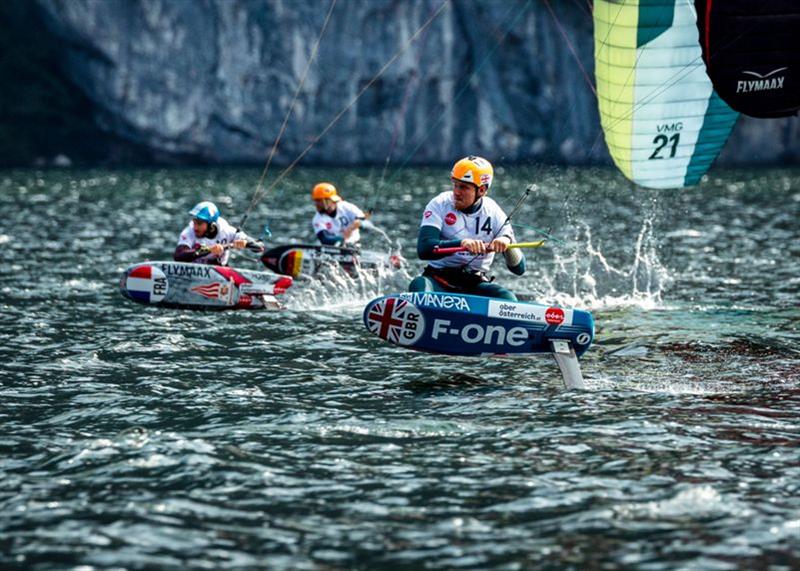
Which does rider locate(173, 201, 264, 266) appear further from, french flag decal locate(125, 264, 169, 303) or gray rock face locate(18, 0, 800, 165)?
gray rock face locate(18, 0, 800, 165)

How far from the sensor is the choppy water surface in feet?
26.6

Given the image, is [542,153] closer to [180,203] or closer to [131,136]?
[131,136]

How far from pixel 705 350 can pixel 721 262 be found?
12928 mm

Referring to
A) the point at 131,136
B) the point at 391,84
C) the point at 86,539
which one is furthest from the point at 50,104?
the point at 86,539

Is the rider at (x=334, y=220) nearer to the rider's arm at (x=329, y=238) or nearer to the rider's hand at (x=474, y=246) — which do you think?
the rider's arm at (x=329, y=238)

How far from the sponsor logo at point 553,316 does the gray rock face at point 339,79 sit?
67.4 m

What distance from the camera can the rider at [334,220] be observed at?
23.8m

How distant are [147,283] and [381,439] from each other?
9.48m

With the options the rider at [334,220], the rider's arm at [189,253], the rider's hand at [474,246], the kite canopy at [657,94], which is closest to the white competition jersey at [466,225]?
the rider's hand at [474,246]

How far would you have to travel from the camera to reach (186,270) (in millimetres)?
19281

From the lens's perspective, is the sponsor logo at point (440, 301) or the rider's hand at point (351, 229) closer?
the sponsor logo at point (440, 301)

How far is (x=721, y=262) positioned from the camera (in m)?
28.1

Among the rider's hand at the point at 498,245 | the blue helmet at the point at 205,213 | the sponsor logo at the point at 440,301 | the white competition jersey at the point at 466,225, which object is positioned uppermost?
the blue helmet at the point at 205,213

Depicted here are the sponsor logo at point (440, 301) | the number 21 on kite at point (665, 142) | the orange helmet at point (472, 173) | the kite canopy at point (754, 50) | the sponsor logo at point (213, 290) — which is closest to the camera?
the sponsor logo at point (440, 301)
